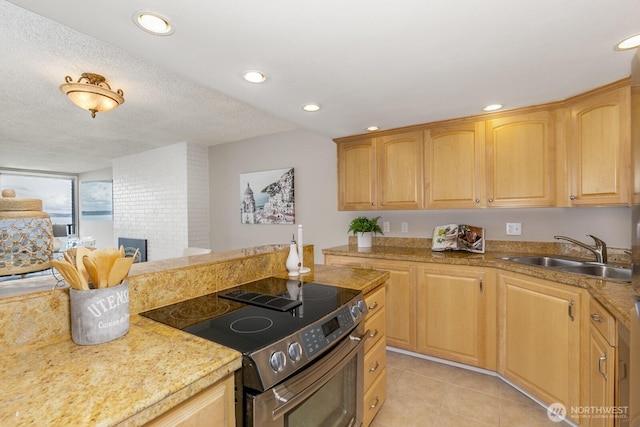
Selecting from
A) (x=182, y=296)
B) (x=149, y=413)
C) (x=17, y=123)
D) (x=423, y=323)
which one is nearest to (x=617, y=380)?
(x=423, y=323)

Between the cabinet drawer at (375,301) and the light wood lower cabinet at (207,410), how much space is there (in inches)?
38.0

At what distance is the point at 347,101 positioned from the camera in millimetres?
2162

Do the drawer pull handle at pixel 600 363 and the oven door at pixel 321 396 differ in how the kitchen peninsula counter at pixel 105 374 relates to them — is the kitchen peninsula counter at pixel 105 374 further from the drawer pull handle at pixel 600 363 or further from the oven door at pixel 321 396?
the drawer pull handle at pixel 600 363

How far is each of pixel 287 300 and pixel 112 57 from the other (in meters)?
2.13

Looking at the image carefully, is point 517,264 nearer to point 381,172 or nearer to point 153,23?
point 381,172

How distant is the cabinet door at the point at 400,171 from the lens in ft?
9.04

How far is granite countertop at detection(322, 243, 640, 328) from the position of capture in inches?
50.8

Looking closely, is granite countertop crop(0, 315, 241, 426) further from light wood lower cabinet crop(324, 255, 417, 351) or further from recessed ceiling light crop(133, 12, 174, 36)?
light wood lower cabinet crop(324, 255, 417, 351)

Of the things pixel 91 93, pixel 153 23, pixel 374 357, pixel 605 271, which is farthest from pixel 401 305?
pixel 91 93

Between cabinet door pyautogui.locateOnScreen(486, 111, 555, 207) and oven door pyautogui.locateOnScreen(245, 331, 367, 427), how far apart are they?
1764 mm

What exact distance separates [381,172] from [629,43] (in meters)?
1.83

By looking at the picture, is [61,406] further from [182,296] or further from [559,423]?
[559,423]

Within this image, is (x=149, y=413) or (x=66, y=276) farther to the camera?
(x=66, y=276)

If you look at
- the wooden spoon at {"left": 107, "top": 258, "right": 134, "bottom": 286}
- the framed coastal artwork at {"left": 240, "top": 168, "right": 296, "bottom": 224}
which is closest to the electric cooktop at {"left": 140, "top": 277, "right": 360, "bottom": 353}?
the wooden spoon at {"left": 107, "top": 258, "right": 134, "bottom": 286}
